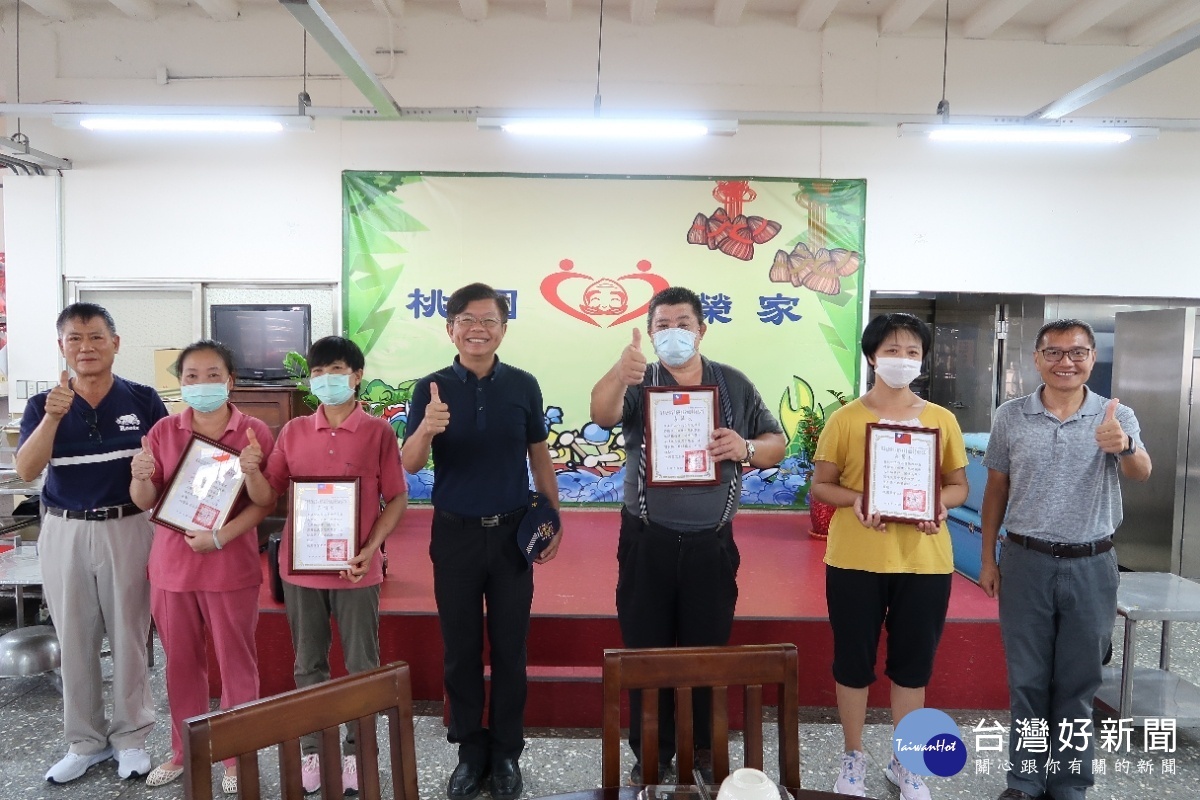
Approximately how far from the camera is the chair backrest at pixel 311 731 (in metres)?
1.19

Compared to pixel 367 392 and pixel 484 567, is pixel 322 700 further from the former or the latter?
pixel 367 392

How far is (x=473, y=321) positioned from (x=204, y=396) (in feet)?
3.05

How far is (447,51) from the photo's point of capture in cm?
554

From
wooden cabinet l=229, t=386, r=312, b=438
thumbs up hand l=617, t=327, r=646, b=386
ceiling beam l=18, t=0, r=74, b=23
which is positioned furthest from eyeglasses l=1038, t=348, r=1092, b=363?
ceiling beam l=18, t=0, r=74, b=23

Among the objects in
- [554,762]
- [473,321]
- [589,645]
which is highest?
[473,321]

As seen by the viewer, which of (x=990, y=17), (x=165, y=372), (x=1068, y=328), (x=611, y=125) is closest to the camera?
(x=1068, y=328)

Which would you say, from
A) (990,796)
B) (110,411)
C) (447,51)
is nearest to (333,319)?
(447,51)

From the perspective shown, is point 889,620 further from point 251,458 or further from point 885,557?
point 251,458

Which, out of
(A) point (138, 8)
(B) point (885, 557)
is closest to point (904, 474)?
(B) point (885, 557)

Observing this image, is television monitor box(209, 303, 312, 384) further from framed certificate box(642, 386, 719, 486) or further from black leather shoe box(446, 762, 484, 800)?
framed certificate box(642, 386, 719, 486)

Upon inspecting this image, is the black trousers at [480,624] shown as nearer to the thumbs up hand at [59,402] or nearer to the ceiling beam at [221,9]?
the thumbs up hand at [59,402]

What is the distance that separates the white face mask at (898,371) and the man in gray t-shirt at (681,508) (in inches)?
14.8

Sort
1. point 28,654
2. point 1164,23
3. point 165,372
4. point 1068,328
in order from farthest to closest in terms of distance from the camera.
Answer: point 1164,23
point 165,372
point 28,654
point 1068,328

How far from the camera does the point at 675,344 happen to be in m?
2.15
